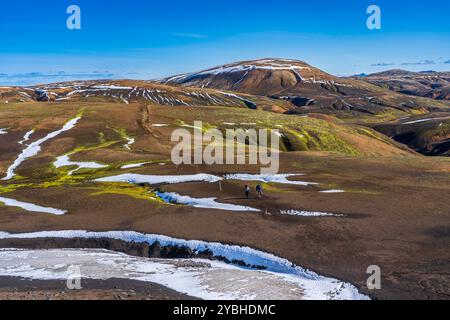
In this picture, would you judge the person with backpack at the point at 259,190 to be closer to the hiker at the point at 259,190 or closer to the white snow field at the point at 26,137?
the hiker at the point at 259,190

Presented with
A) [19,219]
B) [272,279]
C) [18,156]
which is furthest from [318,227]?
[18,156]

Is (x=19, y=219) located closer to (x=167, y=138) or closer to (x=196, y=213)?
(x=196, y=213)

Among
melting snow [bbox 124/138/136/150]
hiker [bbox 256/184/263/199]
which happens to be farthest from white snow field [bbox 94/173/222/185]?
melting snow [bbox 124/138/136/150]

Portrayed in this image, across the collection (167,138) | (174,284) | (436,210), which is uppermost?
(167,138)

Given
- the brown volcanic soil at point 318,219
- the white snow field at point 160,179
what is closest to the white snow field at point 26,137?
the brown volcanic soil at point 318,219

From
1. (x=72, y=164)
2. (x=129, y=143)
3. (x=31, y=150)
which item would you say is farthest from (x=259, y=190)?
(x=31, y=150)

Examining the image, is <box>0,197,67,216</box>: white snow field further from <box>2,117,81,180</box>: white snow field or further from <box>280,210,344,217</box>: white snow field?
<box>280,210,344,217</box>: white snow field
